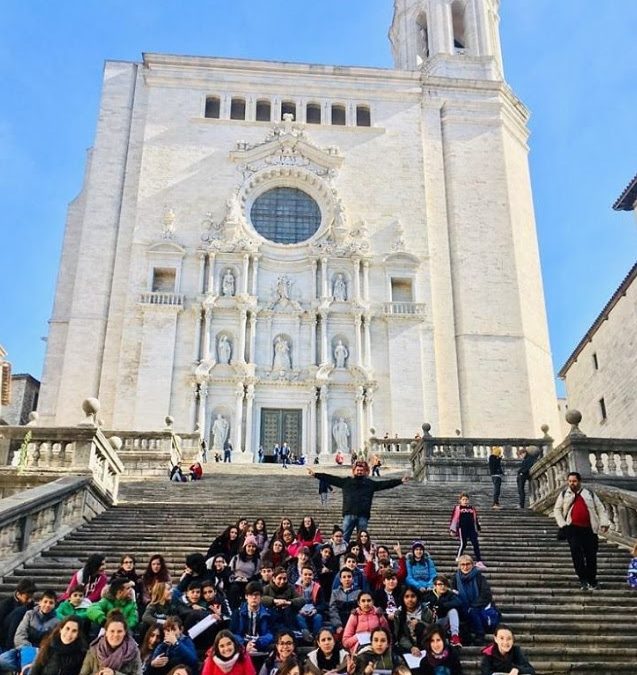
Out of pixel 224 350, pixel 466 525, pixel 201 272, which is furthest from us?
pixel 201 272

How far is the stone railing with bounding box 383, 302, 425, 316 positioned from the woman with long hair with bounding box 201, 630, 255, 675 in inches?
971

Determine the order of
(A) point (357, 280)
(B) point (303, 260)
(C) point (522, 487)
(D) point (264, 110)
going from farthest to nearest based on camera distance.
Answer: (D) point (264, 110) < (B) point (303, 260) < (A) point (357, 280) < (C) point (522, 487)

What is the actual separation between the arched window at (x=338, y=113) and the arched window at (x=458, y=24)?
27.3 feet

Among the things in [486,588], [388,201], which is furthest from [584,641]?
[388,201]

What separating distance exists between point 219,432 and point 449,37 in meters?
23.1

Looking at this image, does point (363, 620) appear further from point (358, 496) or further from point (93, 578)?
point (358, 496)

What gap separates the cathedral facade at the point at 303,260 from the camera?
28891 mm

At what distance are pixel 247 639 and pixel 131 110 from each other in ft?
101

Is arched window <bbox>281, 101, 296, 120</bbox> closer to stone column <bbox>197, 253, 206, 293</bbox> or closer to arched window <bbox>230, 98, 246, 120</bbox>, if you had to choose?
arched window <bbox>230, 98, 246, 120</bbox>

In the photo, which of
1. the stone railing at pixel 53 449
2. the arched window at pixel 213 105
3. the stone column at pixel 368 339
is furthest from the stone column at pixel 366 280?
the stone railing at pixel 53 449

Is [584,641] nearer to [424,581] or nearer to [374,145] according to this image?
[424,581]

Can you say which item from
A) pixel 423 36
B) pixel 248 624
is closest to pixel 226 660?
pixel 248 624

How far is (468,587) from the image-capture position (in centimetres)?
801

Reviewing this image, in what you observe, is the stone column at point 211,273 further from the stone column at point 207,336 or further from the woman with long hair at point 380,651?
the woman with long hair at point 380,651
